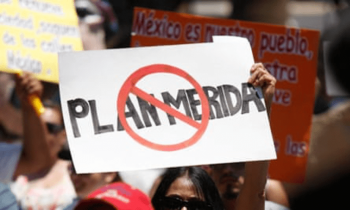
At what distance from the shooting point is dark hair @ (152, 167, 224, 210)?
3.40m

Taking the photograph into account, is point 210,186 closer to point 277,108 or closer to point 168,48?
point 168,48

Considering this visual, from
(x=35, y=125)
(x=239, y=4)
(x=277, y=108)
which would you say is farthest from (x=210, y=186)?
(x=239, y=4)

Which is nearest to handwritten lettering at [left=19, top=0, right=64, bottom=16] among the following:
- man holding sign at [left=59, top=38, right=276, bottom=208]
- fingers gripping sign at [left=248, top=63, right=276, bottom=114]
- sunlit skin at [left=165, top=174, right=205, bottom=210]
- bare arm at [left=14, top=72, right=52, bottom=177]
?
bare arm at [left=14, top=72, right=52, bottom=177]

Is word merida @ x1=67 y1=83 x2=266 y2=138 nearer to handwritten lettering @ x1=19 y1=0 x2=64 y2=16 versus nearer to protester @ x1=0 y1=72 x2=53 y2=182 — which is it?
protester @ x1=0 y1=72 x2=53 y2=182

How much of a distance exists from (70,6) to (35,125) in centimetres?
69

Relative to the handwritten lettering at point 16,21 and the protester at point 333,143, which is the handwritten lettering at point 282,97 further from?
the handwritten lettering at point 16,21

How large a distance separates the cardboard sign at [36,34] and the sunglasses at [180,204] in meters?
1.29

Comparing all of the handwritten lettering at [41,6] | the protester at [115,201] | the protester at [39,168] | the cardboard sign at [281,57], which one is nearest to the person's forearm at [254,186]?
the protester at [115,201]

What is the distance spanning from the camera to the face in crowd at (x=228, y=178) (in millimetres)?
3836

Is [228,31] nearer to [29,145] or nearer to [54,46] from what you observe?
[54,46]

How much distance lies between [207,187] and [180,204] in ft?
0.62

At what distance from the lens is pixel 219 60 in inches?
126

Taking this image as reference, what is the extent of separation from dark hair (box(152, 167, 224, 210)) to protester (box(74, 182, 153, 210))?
0.37m

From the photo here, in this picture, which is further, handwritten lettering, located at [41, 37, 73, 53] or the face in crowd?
handwritten lettering, located at [41, 37, 73, 53]
